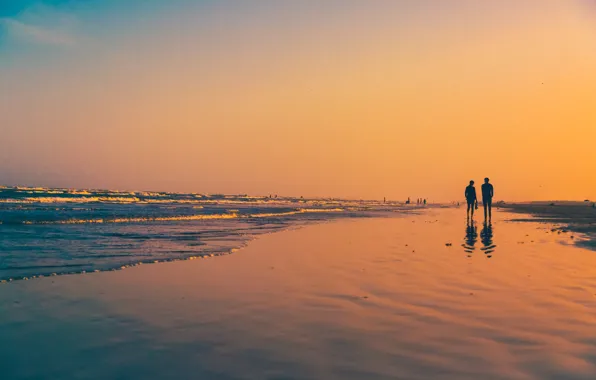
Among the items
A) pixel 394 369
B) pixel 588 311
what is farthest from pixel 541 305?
pixel 394 369

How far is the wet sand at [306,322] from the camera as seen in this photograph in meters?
4.59

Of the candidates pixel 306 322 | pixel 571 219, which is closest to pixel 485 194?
pixel 571 219

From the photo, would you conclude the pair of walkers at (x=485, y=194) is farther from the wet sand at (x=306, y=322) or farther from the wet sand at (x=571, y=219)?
the wet sand at (x=306, y=322)

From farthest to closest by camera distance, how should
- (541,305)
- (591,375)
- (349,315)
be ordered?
(541,305) → (349,315) → (591,375)

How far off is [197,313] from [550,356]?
14.9 feet

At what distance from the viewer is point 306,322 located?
20.7 feet

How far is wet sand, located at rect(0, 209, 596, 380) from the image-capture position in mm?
4594

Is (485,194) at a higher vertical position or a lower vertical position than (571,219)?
higher

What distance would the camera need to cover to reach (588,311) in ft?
22.5

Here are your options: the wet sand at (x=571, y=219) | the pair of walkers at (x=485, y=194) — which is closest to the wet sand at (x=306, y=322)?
the wet sand at (x=571, y=219)

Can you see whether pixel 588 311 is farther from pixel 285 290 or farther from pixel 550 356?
pixel 285 290

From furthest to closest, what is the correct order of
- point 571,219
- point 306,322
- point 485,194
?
point 571,219, point 485,194, point 306,322

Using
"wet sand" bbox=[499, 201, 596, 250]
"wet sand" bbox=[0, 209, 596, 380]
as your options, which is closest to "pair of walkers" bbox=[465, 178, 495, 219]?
"wet sand" bbox=[499, 201, 596, 250]

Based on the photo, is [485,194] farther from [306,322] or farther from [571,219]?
[306,322]
